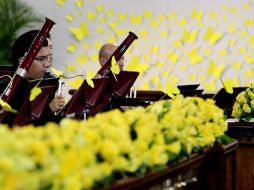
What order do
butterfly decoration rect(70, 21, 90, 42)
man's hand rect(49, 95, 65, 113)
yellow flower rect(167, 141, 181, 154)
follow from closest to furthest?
yellow flower rect(167, 141, 181, 154), man's hand rect(49, 95, 65, 113), butterfly decoration rect(70, 21, 90, 42)

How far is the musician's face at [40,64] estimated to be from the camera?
3223 mm

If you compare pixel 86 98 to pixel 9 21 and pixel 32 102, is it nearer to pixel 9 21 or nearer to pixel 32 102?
pixel 32 102

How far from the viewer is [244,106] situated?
12.0 feet

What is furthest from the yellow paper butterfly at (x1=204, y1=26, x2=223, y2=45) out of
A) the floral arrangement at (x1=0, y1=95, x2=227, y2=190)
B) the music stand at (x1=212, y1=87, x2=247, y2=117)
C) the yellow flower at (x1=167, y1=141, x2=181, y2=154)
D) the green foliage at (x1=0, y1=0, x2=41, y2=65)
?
the yellow flower at (x1=167, y1=141, x2=181, y2=154)

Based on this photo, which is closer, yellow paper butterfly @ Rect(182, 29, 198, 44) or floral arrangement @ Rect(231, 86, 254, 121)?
floral arrangement @ Rect(231, 86, 254, 121)

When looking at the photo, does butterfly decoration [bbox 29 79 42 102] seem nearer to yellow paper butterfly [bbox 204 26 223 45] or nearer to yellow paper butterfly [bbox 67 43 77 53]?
yellow paper butterfly [bbox 204 26 223 45]

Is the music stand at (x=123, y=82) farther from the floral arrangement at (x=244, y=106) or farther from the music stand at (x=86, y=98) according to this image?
the floral arrangement at (x=244, y=106)

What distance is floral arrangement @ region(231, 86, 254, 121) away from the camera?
12.0 feet

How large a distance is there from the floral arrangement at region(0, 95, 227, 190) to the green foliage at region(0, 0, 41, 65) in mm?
4306

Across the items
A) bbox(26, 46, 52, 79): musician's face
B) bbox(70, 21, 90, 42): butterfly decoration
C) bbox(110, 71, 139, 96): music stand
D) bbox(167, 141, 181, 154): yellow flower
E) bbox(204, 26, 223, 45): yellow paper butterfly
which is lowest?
bbox(167, 141, 181, 154): yellow flower

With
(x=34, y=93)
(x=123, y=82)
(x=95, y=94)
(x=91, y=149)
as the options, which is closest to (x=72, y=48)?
(x=123, y=82)

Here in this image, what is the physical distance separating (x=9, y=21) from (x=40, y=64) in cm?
264

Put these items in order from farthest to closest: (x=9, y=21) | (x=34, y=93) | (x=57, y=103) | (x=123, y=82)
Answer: (x=9, y=21) < (x=57, y=103) < (x=123, y=82) < (x=34, y=93)

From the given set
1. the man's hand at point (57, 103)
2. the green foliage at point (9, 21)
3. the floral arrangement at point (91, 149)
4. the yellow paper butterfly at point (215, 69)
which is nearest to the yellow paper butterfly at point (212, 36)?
the yellow paper butterfly at point (215, 69)
